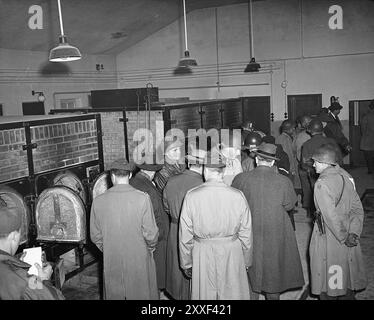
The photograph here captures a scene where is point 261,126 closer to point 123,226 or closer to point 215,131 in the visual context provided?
point 215,131

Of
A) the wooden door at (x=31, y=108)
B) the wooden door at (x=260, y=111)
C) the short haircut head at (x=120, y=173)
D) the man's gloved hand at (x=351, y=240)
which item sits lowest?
the man's gloved hand at (x=351, y=240)

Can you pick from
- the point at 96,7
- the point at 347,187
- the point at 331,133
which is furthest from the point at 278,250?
the point at 96,7

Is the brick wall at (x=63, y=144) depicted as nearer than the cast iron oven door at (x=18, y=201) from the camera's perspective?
No

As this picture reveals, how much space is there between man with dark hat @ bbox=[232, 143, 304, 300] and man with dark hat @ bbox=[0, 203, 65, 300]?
229cm

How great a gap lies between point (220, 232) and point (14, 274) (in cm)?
175

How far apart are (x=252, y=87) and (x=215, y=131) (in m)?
6.32

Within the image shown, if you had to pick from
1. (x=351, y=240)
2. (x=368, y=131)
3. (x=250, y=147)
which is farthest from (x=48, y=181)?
(x=368, y=131)

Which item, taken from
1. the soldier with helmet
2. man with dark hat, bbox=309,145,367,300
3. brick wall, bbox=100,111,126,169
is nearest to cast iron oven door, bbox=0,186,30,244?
brick wall, bbox=100,111,126,169

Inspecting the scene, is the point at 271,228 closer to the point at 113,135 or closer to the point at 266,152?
the point at 266,152

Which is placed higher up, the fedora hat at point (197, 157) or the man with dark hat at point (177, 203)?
the fedora hat at point (197, 157)

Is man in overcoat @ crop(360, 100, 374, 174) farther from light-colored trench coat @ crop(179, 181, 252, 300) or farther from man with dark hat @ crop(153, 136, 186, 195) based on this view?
light-colored trench coat @ crop(179, 181, 252, 300)

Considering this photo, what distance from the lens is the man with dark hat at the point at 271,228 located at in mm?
4141

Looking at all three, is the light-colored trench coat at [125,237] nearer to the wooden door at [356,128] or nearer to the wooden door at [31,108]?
the wooden door at [31,108]

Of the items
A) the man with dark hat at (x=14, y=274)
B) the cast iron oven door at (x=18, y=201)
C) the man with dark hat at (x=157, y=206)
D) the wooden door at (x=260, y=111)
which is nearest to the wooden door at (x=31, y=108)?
the wooden door at (x=260, y=111)
